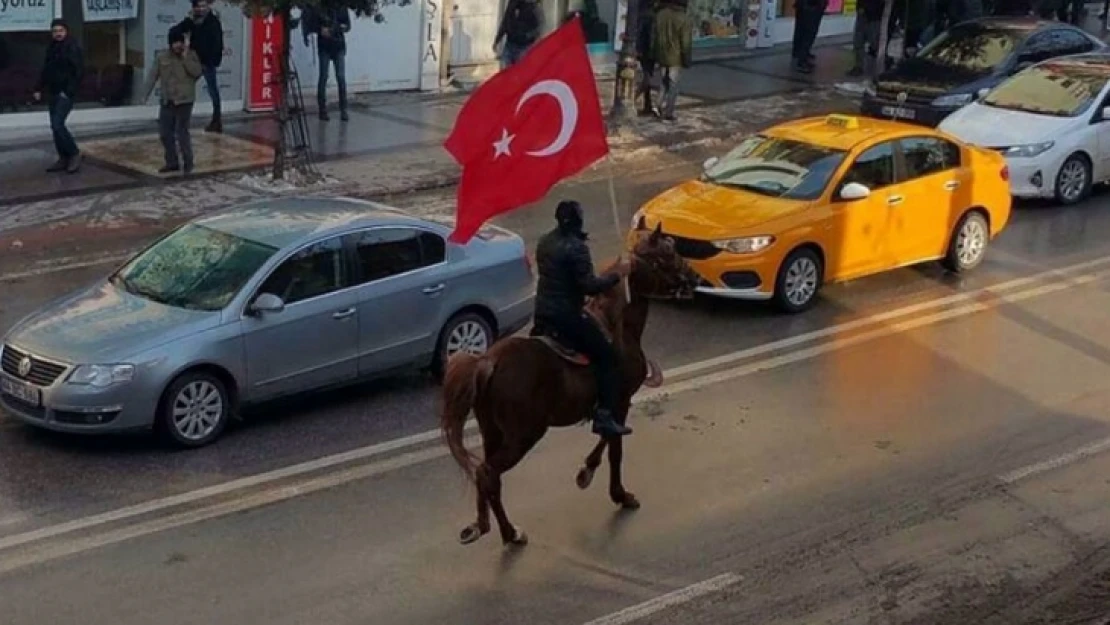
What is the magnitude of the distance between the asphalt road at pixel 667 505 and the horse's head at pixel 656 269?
154 centimetres

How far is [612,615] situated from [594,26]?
2299cm

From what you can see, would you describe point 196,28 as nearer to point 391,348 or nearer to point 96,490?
point 391,348

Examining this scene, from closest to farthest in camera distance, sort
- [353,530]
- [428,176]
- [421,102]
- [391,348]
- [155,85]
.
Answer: [353,530], [391,348], [428,176], [155,85], [421,102]

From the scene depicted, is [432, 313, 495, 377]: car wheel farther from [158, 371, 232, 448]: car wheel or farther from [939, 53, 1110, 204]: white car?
[939, 53, 1110, 204]: white car

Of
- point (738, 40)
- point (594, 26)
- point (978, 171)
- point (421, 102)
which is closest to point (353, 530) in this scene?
point (978, 171)

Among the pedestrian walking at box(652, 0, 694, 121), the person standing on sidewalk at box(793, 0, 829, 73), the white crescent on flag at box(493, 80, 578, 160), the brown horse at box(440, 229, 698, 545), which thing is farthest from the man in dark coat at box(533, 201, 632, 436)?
the person standing on sidewalk at box(793, 0, 829, 73)

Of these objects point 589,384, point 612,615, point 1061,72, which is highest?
point 1061,72

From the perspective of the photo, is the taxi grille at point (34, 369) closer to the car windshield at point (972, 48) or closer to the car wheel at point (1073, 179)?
the car wheel at point (1073, 179)

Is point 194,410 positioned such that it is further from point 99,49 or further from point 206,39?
point 99,49

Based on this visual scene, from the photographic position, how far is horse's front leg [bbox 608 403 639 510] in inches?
444

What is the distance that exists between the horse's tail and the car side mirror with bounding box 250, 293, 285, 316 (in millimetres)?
2699

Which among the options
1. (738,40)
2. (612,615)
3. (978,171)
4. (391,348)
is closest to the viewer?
(612,615)

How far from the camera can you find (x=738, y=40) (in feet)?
115

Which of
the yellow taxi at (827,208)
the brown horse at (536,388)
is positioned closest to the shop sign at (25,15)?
the yellow taxi at (827,208)
